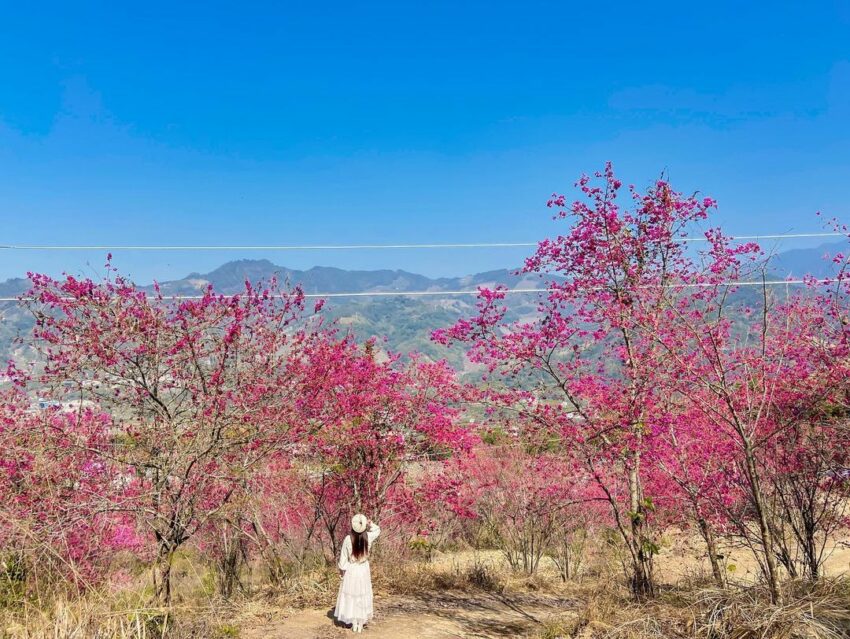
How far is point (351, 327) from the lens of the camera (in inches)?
509

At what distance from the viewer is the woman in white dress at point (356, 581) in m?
7.62

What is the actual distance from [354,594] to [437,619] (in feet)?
4.33

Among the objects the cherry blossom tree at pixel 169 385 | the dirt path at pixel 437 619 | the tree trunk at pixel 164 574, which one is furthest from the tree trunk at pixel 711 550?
the tree trunk at pixel 164 574

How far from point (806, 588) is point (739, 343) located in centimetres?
382

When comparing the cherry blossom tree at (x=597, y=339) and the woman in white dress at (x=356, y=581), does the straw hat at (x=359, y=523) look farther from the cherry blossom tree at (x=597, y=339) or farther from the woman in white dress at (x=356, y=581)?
the cherry blossom tree at (x=597, y=339)

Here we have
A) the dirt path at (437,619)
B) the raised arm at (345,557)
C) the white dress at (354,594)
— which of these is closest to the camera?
the dirt path at (437,619)

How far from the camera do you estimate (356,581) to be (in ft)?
25.1

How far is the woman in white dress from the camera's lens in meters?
7.62

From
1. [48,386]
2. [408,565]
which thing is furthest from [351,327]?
[48,386]

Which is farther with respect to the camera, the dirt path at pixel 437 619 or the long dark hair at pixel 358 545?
the long dark hair at pixel 358 545

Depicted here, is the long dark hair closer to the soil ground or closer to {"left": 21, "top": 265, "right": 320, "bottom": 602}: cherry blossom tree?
the soil ground

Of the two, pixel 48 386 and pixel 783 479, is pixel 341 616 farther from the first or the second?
pixel 783 479

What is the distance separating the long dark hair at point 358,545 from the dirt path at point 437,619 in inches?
34.8

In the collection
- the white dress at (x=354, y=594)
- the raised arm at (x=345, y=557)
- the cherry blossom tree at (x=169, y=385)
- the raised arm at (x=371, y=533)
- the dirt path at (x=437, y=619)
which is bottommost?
the dirt path at (x=437, y=619)
